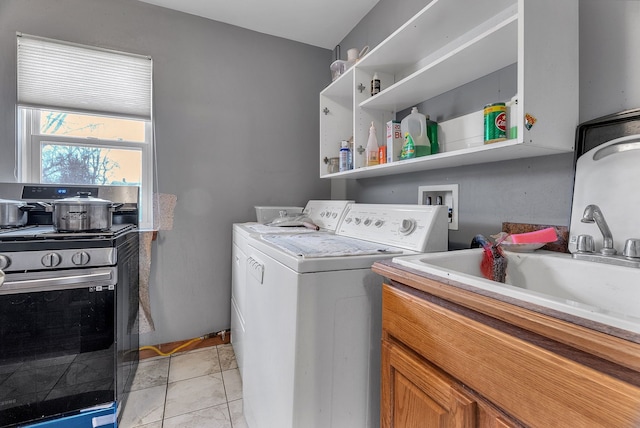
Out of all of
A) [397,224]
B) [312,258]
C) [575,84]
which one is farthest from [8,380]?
[575,84]

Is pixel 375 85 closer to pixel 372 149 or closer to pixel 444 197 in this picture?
pixel 372 149

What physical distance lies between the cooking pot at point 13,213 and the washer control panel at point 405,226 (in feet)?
6.12

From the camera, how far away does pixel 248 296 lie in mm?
1410

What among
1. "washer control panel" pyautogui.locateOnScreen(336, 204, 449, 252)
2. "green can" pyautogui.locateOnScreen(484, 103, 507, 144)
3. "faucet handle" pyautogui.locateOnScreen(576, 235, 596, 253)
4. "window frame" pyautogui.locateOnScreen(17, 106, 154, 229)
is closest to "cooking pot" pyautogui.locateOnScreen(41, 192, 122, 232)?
"window frame" pyautogui.locateOnScreen(17, 106, 154, 229)

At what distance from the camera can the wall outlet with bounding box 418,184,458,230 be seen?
1422 millimetres

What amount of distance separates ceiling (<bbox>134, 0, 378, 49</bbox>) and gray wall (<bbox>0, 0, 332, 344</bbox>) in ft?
0.26

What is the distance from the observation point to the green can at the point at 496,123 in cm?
102

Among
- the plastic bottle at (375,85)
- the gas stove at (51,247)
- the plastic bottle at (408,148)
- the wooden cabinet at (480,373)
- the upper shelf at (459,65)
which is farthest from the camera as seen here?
the plastic bottle at (375,85)

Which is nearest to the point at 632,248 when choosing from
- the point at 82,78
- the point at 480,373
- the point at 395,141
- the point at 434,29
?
the point at 480,373

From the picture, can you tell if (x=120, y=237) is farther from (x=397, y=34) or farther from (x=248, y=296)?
(x=397, y=34)

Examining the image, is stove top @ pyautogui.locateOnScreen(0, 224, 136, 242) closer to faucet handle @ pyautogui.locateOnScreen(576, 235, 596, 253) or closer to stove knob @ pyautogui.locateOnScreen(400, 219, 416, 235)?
stove knob @ pyautogui.locateOnScreen(400, 219, 416, 235)

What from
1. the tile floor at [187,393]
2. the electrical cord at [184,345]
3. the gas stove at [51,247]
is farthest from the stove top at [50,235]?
the electrical cord at [184,345]

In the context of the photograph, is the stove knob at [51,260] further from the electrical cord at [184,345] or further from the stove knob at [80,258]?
the electrical cord at [184,345]

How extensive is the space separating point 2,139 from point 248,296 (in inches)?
71.9
